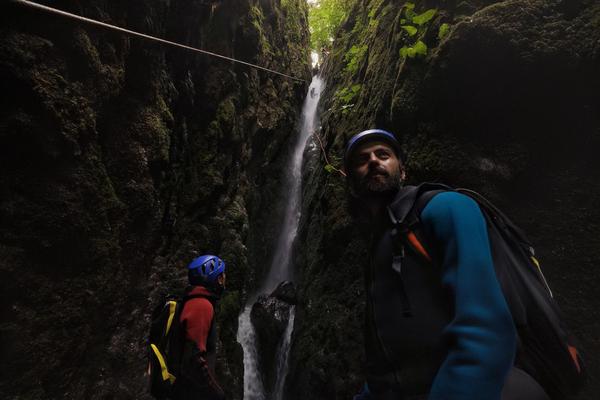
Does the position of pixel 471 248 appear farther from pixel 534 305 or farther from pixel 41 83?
pixel 41 83

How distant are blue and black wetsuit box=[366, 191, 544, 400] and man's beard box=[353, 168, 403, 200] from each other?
30cm

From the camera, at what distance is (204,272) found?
393 cm

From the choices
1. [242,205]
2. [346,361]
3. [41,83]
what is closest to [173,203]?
[242,205]

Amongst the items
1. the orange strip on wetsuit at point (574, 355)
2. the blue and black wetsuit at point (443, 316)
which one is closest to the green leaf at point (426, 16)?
the blue and black wetsuit at point (443, 316)

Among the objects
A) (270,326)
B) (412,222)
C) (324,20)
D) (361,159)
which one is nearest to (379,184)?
(361,159)

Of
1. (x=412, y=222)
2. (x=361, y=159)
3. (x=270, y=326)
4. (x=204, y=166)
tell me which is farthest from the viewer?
(x=270, y=326)

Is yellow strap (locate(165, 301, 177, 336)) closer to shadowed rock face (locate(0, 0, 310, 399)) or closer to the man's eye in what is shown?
shadowed rock face (locate(0, 0, 310, 399))

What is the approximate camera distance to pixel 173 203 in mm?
5293

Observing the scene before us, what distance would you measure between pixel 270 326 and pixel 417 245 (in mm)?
6922

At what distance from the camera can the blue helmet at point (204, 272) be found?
3873 millimetres

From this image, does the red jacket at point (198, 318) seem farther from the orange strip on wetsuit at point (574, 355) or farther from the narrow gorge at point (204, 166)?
the orange strip on wetsuit at point (574, 355)

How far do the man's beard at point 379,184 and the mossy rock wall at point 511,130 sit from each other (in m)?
0.61

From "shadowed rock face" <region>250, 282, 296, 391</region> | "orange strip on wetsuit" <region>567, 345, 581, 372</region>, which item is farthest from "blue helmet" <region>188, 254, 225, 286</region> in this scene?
"shadowed rock face" <region>250, 282, 296, 391</region>

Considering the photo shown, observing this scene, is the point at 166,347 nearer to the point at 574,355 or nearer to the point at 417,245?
the point at 417,245
